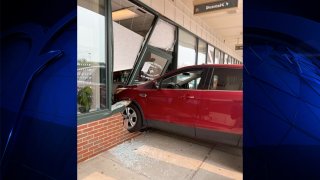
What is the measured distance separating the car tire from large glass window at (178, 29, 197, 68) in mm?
2728

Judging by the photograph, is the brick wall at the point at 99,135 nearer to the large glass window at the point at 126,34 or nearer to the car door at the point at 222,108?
the large glass window at the point at 126,34

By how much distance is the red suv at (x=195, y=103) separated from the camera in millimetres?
3074

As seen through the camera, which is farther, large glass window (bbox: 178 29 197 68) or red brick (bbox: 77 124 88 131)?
large glass window (bbox: 178 29 197 68)

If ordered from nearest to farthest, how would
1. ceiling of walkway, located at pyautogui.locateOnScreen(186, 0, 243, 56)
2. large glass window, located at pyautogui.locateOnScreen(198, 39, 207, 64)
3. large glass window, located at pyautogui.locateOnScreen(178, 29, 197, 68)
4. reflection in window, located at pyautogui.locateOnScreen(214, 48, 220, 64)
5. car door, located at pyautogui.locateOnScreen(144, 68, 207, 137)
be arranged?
car door, located at pyautogui.locateOnScreen(144, 68, 207, 137) < large glass window, located at pyautogui.locateOnScreen(178, 29, 197, 68) < ceiling of walkway, located at pyautogui.locateOnScreen(186, 0, 243, 56) < large glass window, located at pyautogui.locateOnScreen(198, 39, 207, 64) < reflection in window, located at pyautogui.locateOnScreen(214, 48, 220, 64)

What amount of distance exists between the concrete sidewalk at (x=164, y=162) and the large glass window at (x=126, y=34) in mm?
1463

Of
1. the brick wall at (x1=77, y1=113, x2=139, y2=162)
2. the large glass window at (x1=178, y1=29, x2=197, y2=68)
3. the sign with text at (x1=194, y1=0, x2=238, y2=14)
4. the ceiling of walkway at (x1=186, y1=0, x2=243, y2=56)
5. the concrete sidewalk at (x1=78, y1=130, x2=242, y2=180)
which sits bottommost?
the concrete sidewalk at (x1=78, y1=130, x2=242, y2=180)

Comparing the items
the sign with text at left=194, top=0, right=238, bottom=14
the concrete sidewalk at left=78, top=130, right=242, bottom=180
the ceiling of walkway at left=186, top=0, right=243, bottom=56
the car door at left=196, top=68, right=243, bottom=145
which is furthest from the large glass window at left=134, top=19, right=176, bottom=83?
the car door at left=196, top=68, right=243, bottom=145

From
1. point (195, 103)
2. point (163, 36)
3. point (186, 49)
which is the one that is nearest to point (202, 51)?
point (186, 49)

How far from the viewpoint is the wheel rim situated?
4.12 m

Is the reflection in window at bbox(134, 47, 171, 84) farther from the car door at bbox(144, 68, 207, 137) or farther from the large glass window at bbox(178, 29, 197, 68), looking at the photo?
the car door at bbox(144, 68, 207, 137)

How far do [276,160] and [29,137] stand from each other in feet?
7.16

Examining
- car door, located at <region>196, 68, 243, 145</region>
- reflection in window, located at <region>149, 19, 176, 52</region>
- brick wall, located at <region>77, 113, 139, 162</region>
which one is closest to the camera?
car door, located at <region>196, 68, 243, 145</region>

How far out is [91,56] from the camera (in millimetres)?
3330

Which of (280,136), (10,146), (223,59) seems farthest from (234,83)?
(223,59)
